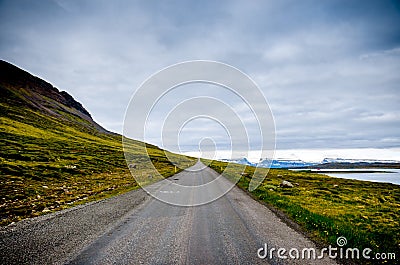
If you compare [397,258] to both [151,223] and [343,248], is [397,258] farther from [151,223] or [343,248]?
[151,223]

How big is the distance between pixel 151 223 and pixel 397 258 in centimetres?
1002

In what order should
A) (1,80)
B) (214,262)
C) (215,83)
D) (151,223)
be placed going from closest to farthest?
(214,262) < (151,223) < (215,83) < (1,80)

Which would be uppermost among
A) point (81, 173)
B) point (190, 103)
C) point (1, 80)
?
point (1, 80)

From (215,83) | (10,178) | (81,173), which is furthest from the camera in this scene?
(81,173)

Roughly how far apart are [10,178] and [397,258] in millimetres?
38200

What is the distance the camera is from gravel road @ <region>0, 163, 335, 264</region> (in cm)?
877

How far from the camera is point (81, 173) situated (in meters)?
48.8

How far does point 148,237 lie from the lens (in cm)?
1118

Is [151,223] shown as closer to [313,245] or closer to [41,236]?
[41,236]

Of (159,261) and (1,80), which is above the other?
(1,80)

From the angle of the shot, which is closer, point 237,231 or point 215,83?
point 237,231

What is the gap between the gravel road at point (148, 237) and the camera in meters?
8.77

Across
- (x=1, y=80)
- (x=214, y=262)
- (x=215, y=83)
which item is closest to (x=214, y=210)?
(x=214, y=262)

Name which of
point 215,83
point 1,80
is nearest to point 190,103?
point 215,83
